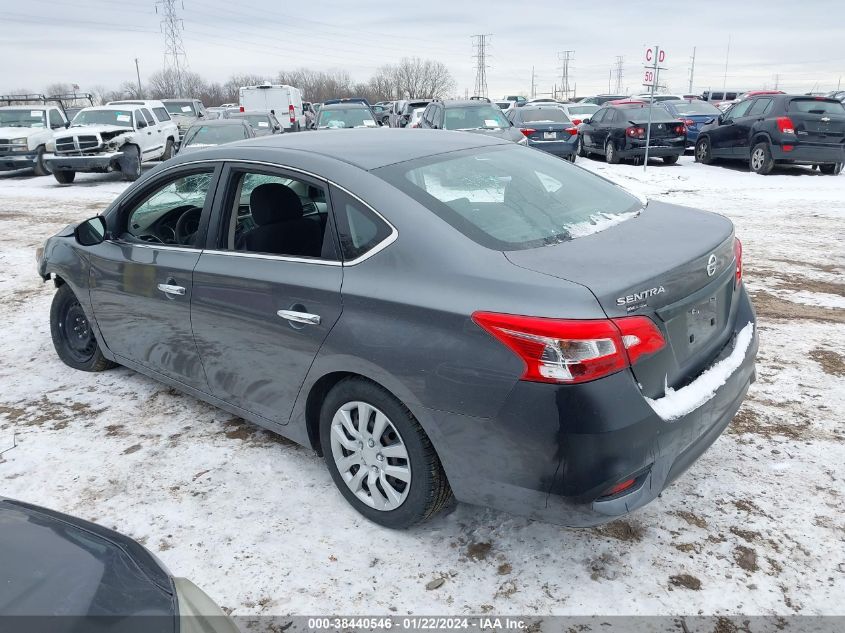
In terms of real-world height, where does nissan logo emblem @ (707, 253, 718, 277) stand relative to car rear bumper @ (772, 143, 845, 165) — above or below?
above

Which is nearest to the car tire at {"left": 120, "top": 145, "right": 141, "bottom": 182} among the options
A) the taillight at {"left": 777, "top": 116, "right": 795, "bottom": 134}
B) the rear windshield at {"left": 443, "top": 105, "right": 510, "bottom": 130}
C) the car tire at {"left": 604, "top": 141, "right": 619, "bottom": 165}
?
the rear windshield at {"left": 443, "top": 105, "right": 510, "bottom": 130}

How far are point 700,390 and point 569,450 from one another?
2.31ft

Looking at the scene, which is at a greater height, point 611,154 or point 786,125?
point 786,125

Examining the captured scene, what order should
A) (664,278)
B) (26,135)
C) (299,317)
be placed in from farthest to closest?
(26,135) < (299,317) < (664,278)

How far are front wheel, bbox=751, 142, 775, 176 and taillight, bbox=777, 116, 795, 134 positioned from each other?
51cm

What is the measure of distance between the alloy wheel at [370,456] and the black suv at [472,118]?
38.2 ft

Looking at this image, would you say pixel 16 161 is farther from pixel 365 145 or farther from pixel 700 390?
pixel 700 390

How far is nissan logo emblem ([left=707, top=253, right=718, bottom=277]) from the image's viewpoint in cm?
271

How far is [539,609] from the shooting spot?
2.52 m

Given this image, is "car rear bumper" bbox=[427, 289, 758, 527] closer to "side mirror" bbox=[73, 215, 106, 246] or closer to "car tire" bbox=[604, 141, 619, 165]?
"side mirror" bbox=[73, 215, 106, 246]

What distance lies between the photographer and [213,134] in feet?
45.1

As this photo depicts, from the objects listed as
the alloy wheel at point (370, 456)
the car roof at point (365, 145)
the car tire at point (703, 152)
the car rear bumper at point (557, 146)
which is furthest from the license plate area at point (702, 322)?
the car tire at point (703, 152)

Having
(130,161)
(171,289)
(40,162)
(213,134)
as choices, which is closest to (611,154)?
(213,134)

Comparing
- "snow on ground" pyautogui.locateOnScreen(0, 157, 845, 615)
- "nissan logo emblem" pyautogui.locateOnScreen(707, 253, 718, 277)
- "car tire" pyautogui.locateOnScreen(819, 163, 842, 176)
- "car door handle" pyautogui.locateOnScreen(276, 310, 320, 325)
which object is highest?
"nissan logo emblem" pyautogui.locateOnScreen(707, 253, 718, 277)
